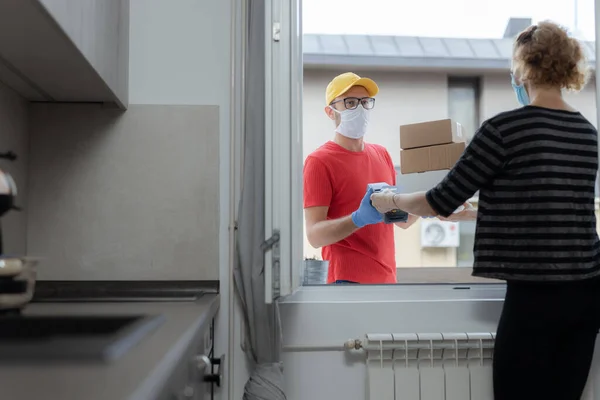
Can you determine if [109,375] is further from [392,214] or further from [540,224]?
[392,214]

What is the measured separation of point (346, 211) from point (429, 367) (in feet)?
2.15

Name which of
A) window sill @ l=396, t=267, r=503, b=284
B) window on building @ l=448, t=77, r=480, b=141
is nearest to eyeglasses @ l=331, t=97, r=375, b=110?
window sill @ l=396, t=267, r=503, b=284

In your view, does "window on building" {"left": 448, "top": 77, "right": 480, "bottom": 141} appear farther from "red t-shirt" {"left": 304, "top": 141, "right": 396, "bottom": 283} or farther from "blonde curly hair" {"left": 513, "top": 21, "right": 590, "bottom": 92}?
"blonde curly hair" {"left": 513, "top": 21, "right": 590, "bottom": 92}

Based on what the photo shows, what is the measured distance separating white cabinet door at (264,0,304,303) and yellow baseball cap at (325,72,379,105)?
60 cm

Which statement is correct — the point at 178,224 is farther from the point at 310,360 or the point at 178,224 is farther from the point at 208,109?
the point at 310,360

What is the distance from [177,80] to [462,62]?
1.95 m

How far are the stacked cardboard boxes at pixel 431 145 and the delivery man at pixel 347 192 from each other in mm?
218

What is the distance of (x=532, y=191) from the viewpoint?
4.95ft

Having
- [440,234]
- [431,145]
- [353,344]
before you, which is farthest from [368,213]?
[440,234]

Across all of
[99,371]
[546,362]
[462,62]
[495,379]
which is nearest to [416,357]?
[495,379]

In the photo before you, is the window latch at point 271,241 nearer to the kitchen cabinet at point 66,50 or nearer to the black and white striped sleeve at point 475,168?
the black and white striped sleeve at point 475,168

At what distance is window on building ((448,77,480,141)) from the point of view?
3.18 metres

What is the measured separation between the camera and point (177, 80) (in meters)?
1.80

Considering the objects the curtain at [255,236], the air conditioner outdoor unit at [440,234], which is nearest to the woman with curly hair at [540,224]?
the curtain at [255,236]
